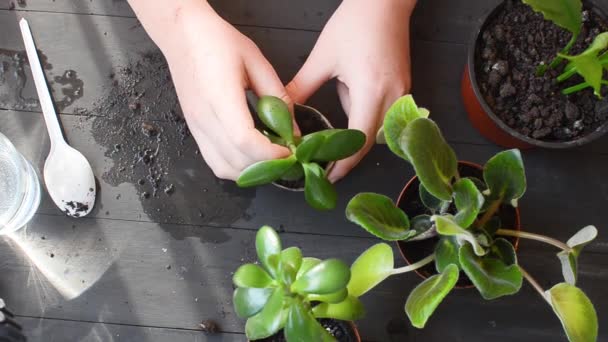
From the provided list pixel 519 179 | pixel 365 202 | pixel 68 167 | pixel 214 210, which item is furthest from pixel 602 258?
pixel 68 167

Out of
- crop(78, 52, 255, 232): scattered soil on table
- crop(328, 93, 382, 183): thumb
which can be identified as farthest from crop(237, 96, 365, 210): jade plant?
crop(78, 52, 255, 232): scattered soil on table

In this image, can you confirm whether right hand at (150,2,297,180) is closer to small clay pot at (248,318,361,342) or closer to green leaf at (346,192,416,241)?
green leaf at (346,192,416,241)

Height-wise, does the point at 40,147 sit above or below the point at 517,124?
below

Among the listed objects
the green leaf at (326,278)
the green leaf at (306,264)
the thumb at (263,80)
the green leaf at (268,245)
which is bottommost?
the green leaf at (306,264)

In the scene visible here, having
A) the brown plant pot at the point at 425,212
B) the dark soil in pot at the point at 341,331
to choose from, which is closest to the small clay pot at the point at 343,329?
the dark soil in pot at the point at 341,331

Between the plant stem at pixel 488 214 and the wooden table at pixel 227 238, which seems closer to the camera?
the plant stem at pixel 488 214

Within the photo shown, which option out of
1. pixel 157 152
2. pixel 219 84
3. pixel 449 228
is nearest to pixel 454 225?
pixel 449 228

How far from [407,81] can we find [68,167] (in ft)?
1.73

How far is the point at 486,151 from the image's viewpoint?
863 millimetres

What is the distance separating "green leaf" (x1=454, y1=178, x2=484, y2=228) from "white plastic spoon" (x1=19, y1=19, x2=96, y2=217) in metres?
0.56

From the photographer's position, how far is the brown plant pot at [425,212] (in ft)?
2.40

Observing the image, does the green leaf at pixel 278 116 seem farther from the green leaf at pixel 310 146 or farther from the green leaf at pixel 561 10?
the green leaf at pixel 561 10

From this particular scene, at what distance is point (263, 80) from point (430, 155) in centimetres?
28

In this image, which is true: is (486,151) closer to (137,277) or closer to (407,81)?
(407,81)
